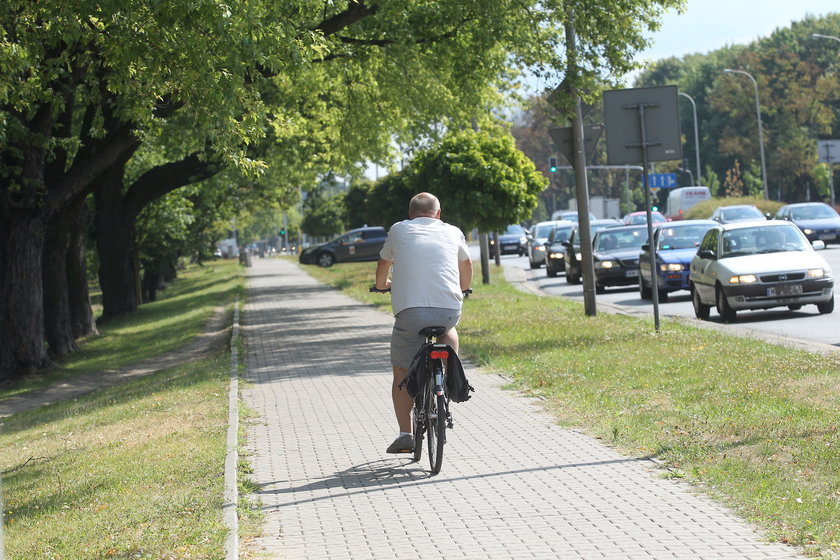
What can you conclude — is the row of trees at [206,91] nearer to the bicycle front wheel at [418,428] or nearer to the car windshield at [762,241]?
the car windshield at [762,241]

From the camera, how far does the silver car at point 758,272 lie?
18.6m

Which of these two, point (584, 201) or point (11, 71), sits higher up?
point (11, 71)

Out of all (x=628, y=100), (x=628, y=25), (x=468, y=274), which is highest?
(x=628, y=25)

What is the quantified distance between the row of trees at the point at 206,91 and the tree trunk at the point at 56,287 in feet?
0.10

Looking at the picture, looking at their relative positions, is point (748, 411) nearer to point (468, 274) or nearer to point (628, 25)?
point (468, 274)

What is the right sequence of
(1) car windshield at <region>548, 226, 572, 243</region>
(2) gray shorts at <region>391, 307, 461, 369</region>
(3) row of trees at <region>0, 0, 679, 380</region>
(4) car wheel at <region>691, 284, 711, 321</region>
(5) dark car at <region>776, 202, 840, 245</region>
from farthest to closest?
(1) car windshield at <region>548, 226, 572, 243</region>, (5) dark car at <region>776, 202, 840, 245</region>, (4) car wheel at <region>691, 284, 711, 321</region>, (3) row of trees at <region>0, 0, 679, 380</region>, (2) gray shorts at <region>391, 307, 461, 369</region>

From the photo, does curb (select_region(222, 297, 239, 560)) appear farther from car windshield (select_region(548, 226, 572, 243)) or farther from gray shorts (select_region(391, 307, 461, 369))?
car windshield (select_region(548, 226, 572, 243))

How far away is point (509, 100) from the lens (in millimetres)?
28984

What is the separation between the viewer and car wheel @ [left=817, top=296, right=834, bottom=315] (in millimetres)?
19047

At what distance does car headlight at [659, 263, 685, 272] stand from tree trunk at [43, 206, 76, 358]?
11.8 meters

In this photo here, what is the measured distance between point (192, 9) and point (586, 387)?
4920 mm

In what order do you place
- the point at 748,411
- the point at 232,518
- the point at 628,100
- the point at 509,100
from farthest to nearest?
1. the point at 509,100
2. the point at 628,100
3. the point at 748,411
4. the point at 232,518

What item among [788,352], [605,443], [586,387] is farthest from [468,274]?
[788,352]

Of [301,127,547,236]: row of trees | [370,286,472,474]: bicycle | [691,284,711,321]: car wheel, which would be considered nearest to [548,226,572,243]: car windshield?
[301,127,547,236]: row of trees
